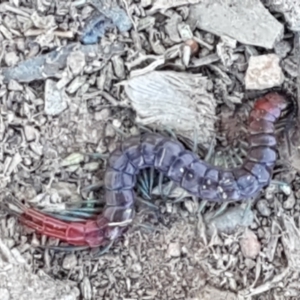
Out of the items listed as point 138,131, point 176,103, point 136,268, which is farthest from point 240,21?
point 136,268

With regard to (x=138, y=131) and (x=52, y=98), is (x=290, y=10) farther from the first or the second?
(x=52, y=98)

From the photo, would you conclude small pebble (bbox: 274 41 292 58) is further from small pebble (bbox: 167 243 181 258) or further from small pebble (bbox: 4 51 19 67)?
small pebble (bbox: 4 51 19 67)

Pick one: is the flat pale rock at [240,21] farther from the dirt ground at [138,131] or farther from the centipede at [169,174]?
the centipede at [169,174]

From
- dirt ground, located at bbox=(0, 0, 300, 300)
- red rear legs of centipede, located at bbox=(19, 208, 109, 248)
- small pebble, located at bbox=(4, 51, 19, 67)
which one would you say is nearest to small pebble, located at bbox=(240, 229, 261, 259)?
dirt ground, located at bbox=(0, 0, 300, 300)

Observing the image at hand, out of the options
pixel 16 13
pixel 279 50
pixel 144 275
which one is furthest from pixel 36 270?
pixel 279 50

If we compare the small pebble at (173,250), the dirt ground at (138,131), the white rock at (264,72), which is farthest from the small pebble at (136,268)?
the white rock at (264,72)

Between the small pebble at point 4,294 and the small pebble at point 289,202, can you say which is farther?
the small pebble at point 289,202

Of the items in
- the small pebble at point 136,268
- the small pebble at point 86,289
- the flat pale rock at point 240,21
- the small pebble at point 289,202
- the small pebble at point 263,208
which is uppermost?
the flat pale rock at point 240,21
